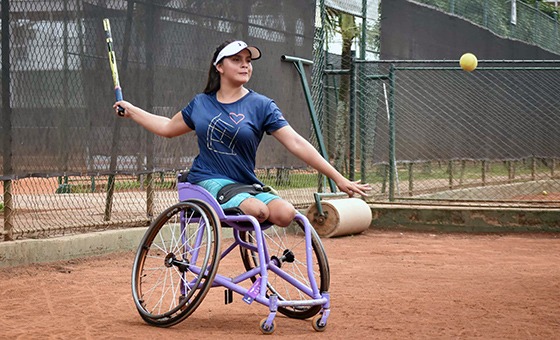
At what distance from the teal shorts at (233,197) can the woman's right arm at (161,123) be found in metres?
0.44

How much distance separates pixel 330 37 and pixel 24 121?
26.1ft

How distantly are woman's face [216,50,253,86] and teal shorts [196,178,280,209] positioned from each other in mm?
567

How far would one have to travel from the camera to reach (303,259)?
28.3 ft

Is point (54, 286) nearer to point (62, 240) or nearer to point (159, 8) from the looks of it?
point (62, 240)

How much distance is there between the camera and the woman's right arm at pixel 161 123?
5.72m

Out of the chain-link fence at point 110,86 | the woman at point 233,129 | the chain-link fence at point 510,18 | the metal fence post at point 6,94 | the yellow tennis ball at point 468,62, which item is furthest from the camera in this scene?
the chain-link fence at point 510,18

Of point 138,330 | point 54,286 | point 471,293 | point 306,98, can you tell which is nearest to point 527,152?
point 306,98

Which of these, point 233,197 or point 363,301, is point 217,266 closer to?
point 233,197

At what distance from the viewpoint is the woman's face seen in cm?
552

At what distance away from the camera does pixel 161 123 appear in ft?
19.0

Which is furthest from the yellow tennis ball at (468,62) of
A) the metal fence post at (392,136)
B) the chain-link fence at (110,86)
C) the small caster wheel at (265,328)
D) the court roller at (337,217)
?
the small caster wheel at (265,328)

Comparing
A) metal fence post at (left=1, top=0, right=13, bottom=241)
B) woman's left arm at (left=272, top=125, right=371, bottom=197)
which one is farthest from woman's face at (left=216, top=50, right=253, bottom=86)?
metal fence post at (left=1, top=0, right=13, bottom=241)

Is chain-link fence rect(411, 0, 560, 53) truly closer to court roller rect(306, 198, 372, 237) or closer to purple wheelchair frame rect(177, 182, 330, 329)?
court roller rect(306, 198, 372, 237)

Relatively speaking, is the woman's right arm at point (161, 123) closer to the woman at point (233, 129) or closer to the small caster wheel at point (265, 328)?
the woman at point (233, 129)
